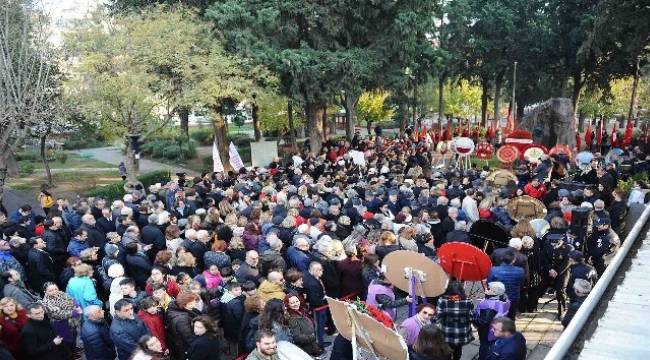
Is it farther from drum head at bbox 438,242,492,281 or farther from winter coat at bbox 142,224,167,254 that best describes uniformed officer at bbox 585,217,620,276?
winter coat at bbox 142,224,167,254

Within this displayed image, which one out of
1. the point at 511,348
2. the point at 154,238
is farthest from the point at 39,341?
the point at 511,348

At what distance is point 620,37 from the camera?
25.7 meters

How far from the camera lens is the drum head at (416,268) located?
7.31m

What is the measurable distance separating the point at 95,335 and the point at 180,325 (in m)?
1.17

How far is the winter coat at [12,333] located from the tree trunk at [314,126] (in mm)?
20273

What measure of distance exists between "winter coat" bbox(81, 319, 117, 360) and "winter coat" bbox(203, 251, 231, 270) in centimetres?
187

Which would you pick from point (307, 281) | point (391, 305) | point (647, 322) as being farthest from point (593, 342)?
point (307, 281)

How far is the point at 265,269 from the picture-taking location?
7.96 metres

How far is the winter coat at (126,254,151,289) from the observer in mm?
8828

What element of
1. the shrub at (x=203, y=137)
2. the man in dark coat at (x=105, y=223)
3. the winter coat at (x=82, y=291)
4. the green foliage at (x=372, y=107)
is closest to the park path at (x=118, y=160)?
the shrub at (x=203, y=137)

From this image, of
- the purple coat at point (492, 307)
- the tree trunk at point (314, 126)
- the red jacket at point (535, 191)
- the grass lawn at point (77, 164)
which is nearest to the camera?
the purple coat at point (492, 307)

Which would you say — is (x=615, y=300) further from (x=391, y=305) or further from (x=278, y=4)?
(x=278, y=4)

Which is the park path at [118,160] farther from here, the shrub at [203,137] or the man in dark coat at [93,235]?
the man in dark coat at [93,235]

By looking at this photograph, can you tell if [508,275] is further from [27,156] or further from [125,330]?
[27,156]
